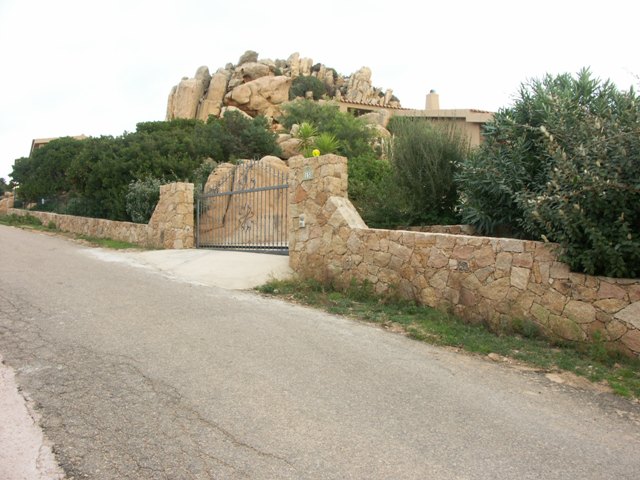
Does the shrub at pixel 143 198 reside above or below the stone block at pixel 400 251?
above

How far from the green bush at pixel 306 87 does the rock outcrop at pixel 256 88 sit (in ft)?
2.16

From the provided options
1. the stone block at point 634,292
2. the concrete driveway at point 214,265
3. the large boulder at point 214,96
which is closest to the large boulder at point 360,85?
the large boulder at point 214,96

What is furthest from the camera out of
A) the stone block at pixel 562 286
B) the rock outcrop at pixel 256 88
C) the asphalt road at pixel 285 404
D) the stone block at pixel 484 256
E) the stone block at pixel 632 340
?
the rock outcrop at pixel 256 88

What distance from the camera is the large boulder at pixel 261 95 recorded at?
145ft

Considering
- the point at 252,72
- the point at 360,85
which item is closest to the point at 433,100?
the point at 360,85

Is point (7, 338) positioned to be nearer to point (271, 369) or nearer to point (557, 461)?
point (271, 369)

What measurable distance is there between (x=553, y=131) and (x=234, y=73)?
4685cm

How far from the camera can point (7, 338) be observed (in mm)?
5793

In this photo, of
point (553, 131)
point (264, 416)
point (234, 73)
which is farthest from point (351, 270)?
point (234, 73)

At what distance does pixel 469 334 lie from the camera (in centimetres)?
654

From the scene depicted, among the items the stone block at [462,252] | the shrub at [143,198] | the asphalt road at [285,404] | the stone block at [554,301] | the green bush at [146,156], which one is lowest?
the asphalt road at [285,404]

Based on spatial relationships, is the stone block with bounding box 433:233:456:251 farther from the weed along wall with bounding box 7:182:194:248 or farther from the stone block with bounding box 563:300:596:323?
the weed along wall with bounding box 7:182:194:248

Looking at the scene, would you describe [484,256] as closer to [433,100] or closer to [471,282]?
[471,282]

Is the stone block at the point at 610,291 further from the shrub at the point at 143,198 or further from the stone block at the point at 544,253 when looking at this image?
the shrub at the point at 143,198
